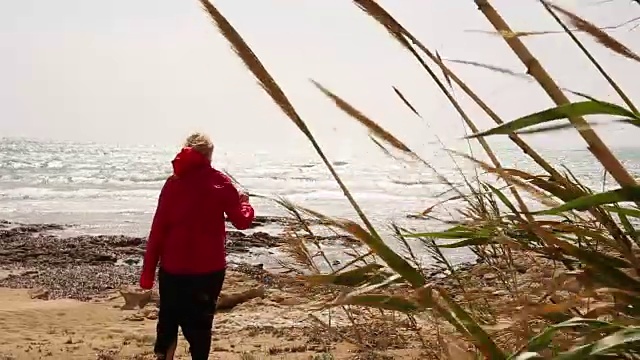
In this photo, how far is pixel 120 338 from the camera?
23.9 ft

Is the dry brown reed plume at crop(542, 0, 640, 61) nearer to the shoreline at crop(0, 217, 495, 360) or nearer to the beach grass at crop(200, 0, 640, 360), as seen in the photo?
the beach grass at crop(200, 0, 640, 360)

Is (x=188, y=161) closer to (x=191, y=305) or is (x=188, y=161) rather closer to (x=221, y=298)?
(x=191, y=305)

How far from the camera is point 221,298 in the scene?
8891mm

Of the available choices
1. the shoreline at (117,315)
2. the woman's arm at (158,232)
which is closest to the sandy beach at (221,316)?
the shoreline at (117,315)

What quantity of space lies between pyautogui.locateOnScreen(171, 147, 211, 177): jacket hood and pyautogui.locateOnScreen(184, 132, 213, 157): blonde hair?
0.03m

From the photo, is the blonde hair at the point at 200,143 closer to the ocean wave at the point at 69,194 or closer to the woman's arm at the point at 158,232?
the woman's arm at the point at 158,232

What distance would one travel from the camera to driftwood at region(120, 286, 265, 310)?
29.4 feet

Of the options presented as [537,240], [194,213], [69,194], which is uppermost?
[537,240]

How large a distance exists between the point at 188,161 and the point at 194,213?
0.31 meters

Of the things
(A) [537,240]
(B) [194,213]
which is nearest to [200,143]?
(B) [194,213]

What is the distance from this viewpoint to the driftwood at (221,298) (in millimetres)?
8969

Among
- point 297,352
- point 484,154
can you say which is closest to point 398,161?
point 484,154

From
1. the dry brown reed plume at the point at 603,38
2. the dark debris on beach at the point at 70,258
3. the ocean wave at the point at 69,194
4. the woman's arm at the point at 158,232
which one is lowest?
the dark debris on beach at the point at 70,258

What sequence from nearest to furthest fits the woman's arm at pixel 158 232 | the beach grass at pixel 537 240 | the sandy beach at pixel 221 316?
the beach grass at pixel 537 240 < the sandy beach at pixel 221 316 < the woman's arm at pixel 158 232
